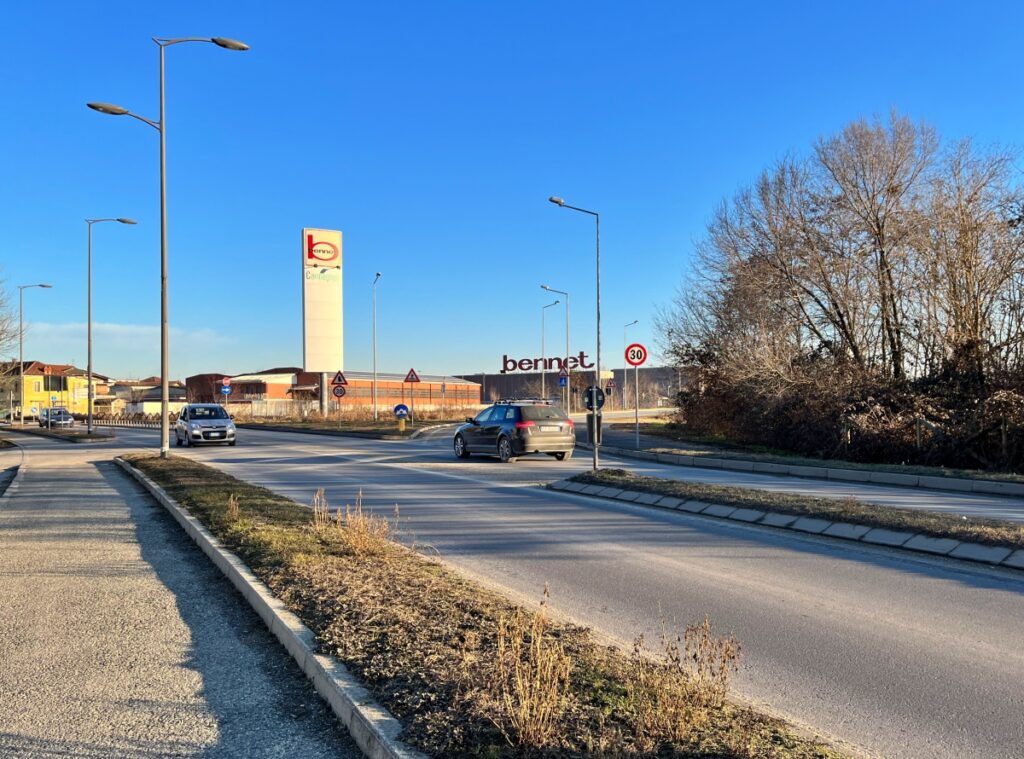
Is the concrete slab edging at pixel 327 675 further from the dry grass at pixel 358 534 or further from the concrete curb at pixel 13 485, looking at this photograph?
the concrete curb at pixel 13 485

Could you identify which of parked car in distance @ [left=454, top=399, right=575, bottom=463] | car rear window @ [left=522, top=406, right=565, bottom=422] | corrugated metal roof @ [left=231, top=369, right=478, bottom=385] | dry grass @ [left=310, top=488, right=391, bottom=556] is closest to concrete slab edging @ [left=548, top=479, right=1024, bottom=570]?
dry grass @ [left=310, top=488, right=391, bottom=556]

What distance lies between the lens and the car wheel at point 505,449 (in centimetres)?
2117

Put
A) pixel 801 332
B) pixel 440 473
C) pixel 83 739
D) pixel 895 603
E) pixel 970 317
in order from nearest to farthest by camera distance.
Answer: pixel 83 739
pixel 895 603
pixel 440 473
pixel 970 317
pixel 801 332

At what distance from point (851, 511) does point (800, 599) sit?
3933 millimetres

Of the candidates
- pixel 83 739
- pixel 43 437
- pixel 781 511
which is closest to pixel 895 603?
pixel 781 511

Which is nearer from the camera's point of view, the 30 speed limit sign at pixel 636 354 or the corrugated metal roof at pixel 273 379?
the 30 speed limit sign at pixel 636 354

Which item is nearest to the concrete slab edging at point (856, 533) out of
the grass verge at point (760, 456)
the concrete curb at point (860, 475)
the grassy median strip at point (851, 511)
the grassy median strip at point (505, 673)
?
the grassy median strip at point (851, 511)

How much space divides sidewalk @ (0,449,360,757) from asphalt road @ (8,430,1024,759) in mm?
2378

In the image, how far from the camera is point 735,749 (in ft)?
11.2

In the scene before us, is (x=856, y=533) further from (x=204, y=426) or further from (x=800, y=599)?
(x=204, y=426)

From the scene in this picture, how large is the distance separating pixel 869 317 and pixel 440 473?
1437 centimetres

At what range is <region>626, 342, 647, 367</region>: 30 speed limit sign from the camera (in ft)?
79.5

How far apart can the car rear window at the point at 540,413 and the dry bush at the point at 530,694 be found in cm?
1667

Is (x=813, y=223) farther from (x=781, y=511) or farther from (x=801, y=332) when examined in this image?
(x=781, y=511)
